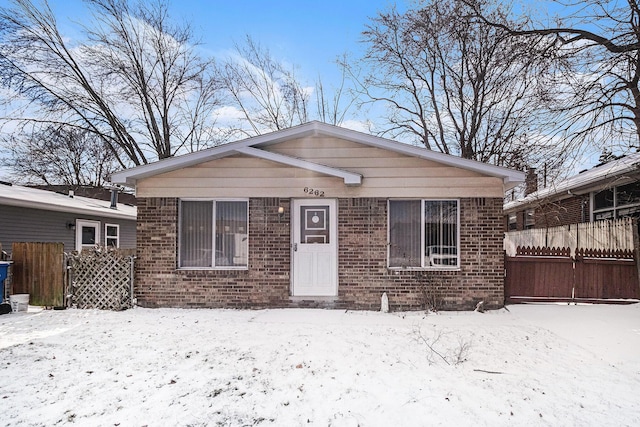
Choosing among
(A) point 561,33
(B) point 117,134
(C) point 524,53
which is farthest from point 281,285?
(B) point 117,134

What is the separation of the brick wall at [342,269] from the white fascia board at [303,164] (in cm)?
58

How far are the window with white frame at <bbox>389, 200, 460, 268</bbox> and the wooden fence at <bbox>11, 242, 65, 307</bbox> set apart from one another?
6974mm

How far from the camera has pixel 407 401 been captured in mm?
3711

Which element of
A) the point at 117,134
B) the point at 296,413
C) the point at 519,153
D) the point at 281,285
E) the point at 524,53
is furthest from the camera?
the point at 117,134

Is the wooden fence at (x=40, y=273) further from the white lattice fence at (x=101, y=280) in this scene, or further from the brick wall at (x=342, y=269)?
the brick wall at (x=342, y=269)

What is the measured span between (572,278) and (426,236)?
3.20m

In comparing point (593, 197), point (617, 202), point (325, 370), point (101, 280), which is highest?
point (593, 197)

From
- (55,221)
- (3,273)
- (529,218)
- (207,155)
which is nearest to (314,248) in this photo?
(207,155)

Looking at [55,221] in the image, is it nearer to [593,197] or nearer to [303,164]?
[303,164]

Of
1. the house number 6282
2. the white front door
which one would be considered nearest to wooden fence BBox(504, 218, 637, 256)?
the white front door

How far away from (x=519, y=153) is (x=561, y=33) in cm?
514

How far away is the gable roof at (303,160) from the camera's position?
24.6ft

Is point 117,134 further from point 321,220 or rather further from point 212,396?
point 212,396

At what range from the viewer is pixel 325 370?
14.8 feet
